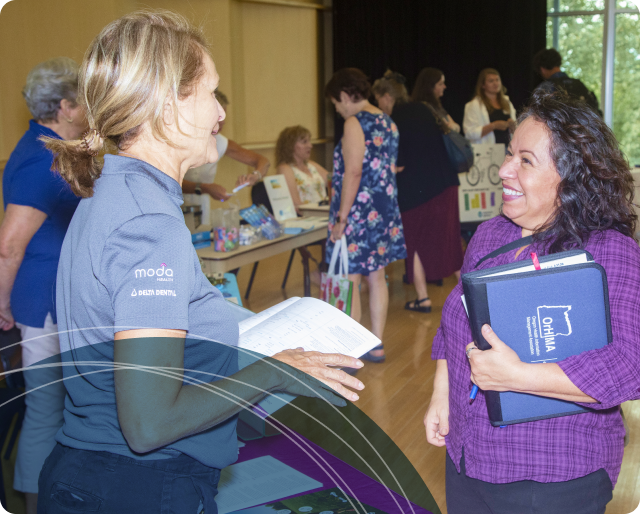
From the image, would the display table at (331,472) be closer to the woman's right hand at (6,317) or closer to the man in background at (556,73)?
the woman's right hand at (6,317)

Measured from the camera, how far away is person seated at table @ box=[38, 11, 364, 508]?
654 millimetres

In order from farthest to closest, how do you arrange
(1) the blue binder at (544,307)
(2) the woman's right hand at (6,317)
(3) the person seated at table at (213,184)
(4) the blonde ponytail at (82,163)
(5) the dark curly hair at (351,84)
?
(3) the person seated at table at (213,184) → (5) the dark curly hair at (351,84) → (2) the woman's right hand at (6,317) → (1) the blue binder at (544,307) → (4) the blonde ponytail at (82,163)

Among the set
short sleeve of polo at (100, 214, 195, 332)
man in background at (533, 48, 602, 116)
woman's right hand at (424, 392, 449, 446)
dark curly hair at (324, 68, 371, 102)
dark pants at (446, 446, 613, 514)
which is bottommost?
dark pants at (446, 446, 613, 514)

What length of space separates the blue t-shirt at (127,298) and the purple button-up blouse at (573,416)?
59 centimetres

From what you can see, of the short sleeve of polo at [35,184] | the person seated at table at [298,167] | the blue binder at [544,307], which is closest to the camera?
the blue binder at [544,307]

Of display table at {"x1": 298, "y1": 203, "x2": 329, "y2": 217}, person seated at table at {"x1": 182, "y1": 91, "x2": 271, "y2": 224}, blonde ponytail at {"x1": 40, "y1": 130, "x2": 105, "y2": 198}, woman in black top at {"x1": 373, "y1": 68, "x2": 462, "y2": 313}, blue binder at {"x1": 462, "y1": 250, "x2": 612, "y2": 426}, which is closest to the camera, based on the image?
blonde ponytail at {"x1": 40, "y1": 130, "x2": 105, "y2": 198}

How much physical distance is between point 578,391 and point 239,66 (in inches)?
237

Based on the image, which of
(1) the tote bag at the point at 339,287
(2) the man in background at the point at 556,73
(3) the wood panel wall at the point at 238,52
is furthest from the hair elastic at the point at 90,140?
(2) the man in background at the point at 556,73

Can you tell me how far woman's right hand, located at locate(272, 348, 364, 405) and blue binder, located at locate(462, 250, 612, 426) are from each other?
10.1 inches

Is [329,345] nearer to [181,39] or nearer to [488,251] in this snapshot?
[181,39]

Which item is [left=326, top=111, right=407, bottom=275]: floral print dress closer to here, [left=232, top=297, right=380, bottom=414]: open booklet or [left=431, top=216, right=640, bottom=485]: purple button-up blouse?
[left=431, top=216, right=640, bottom=485]: purple button-up blouse

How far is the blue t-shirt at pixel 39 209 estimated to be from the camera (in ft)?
5.50

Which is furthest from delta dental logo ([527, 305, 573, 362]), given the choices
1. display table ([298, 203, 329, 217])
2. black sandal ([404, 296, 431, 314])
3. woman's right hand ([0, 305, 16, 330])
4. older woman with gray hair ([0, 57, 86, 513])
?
display table ([298, 203, 329, 217])

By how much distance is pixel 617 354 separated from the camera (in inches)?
38.0
